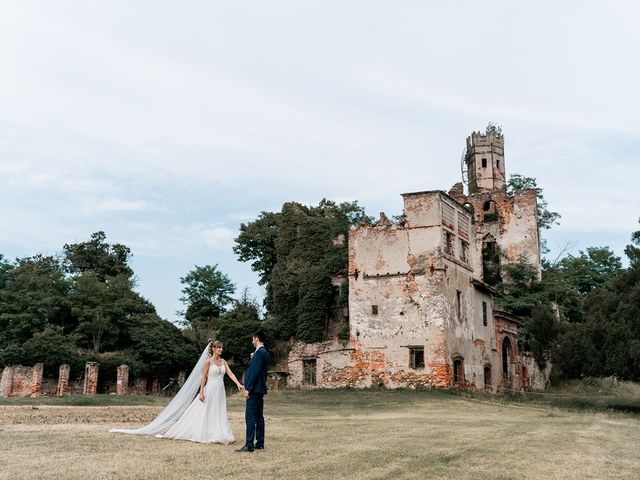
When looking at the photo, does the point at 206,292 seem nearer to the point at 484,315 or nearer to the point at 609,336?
the point at 484,315

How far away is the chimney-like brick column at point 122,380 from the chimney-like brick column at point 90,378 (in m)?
1.27

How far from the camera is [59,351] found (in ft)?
122

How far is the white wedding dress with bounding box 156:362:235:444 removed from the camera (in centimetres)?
1066

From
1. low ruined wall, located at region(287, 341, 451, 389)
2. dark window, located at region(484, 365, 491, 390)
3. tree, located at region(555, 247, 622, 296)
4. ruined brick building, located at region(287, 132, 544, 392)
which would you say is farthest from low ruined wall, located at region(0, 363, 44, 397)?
tree, located at region(555, 247, 622, 296)

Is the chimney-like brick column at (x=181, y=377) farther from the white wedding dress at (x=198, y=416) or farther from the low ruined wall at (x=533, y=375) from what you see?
the white wedding dress at (x=198, y=416)

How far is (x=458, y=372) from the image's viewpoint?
110 ft

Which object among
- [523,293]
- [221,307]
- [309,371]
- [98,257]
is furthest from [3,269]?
[523,293]

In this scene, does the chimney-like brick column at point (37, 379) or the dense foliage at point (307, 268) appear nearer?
the chimney-like brick column at point (37, 379)

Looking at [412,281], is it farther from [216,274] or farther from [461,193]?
[461,193]

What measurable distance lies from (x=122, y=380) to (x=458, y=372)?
64.4 ft

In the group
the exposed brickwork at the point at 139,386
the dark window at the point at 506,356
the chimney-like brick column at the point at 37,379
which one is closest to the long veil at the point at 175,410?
the chimney-like brick column at the point at 37,379

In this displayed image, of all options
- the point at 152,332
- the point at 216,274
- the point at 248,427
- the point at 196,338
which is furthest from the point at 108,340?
the point at 248,427

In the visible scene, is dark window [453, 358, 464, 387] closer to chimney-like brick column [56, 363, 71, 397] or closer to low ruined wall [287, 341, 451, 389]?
low ruined wall [287, 341, 451, 389]

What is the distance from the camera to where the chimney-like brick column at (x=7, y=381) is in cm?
3559
